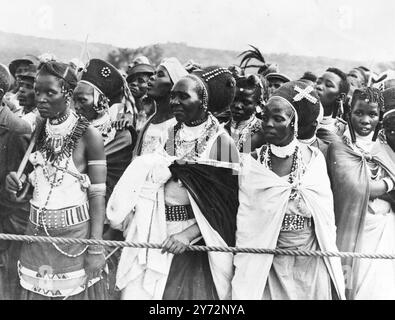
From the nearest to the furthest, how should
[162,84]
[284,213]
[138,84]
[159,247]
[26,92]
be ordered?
[159,247], [284,213], [162,84], [26,92], [138,84]

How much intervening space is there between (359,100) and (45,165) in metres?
2.33

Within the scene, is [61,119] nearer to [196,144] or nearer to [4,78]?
[4,78]

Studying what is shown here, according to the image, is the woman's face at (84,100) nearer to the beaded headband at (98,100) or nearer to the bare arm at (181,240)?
the beaded headband at (98,100)

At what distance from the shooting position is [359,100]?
15.3 feet

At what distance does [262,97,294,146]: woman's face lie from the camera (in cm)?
419

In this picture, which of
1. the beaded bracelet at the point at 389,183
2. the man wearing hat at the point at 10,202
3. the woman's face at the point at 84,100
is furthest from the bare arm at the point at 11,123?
the beaded bracelet at the point at 389,183

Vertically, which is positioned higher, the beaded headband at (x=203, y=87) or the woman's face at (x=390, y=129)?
the beaded headband at (x=203, y=87)

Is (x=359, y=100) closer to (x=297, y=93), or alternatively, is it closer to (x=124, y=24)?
(x=297, y=93)

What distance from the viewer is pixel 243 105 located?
4.70 metres

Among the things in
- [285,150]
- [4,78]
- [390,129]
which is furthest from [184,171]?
[390,129]

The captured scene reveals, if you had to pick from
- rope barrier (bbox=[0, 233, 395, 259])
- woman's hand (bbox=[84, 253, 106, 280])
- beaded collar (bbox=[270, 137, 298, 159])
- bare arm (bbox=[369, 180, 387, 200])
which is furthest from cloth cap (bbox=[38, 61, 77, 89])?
bare arm (bbox=[369, 180, 387, 200])

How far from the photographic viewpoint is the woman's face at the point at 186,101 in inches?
166

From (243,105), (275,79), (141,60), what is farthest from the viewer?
(275,79)

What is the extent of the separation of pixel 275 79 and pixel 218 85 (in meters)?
1.10
